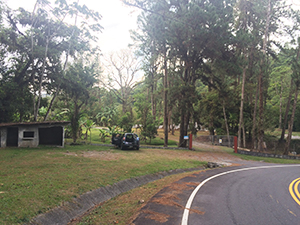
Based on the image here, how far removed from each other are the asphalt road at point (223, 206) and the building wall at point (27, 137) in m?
13.9

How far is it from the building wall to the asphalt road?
13.9 m

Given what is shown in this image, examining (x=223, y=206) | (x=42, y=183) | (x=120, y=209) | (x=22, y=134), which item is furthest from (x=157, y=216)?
(x=22, y=134)

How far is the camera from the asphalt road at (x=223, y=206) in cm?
584

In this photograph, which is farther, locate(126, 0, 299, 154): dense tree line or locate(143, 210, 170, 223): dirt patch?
locate(126, 0, 299, 154): dense tree line

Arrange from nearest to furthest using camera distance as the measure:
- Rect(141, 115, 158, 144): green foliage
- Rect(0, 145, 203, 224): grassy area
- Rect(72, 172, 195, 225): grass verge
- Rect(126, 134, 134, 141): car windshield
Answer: Rect(0, 145, 203, 224): grassy area → Rect(72, 172, 195, 225): grass verge → Rect(126, 134, 134, 141): car windshield → Rect(141, 115, 158, 144): green foliage

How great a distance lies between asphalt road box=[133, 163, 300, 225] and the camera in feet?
19.2

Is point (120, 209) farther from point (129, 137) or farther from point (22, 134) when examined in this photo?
point (129, 137)

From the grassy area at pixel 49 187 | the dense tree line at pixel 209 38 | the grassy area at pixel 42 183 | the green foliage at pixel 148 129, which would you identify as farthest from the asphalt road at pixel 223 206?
the green foliage at pixel 148 129

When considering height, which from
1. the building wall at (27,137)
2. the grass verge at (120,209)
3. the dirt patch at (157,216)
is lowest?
the grass verge at (120,209)

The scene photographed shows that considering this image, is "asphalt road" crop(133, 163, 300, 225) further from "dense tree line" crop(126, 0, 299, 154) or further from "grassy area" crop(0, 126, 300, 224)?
"dense tree line" crop(126, 0, 299, 154)

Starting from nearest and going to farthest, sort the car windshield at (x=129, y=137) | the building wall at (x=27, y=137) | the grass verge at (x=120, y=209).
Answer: the grass verge at (x=120, y=209)
the building wall at (x=27, y=137)
the car windshield at (x=129, y=137)

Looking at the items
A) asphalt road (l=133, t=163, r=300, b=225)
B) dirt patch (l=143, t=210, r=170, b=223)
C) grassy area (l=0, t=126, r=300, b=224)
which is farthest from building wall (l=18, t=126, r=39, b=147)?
dirt patch (l=143, t=210, r=170, b=223)

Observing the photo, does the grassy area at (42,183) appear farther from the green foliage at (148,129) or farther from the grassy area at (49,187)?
the green foliage at (148,129)

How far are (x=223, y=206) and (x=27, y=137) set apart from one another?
1731 centimetres
